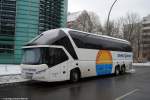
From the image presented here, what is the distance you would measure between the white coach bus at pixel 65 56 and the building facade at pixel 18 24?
64.0 feet

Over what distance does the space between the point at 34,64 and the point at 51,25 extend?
28185mm

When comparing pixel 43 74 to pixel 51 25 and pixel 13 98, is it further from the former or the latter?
pixel 51 25

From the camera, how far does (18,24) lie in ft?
→ 122

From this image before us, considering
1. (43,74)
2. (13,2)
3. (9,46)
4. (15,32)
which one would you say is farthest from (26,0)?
(43,74)

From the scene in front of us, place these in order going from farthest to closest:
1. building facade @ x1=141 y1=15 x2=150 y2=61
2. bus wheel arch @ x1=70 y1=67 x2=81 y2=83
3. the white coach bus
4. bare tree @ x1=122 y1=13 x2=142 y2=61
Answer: building facade @ x1=141 y1=15 x2=150 y2=61
bare tree @ x1=122 y1=13 x2=142 y2=61
bus wheel arch @ x1=70 y1=67 x2=81 y2=83
the white coach bus

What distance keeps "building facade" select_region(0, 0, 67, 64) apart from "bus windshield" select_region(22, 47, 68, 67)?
21.7m

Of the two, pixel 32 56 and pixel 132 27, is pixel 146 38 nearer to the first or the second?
pixel 132 27

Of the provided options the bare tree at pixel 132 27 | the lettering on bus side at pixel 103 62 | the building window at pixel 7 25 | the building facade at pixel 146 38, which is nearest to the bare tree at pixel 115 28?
the bare tree at pixel 132 27

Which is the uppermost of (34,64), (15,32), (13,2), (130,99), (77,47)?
(13,2)

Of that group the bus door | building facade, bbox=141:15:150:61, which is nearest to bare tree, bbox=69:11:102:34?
building facade, bbox=141:15:150:61

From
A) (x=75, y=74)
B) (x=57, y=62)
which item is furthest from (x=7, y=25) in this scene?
(x=57, y=62)

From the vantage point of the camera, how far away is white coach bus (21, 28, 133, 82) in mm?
14281

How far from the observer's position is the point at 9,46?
36250mm

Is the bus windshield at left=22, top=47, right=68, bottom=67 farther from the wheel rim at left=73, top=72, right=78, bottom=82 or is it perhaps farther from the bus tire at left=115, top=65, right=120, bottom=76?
the bus tire at left=115, top=65, right=120, bottom=76
